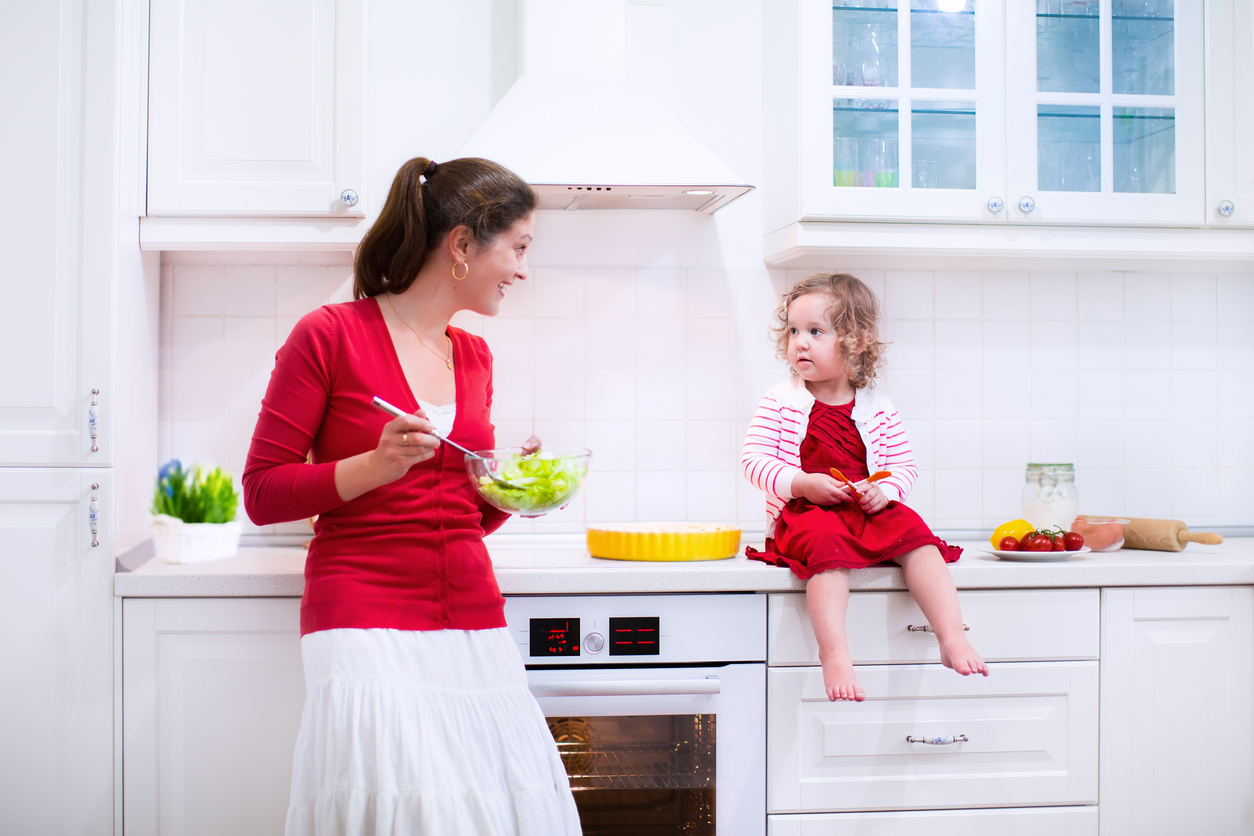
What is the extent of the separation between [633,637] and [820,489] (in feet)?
A: 1.47

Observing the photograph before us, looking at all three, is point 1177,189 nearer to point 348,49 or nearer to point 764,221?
point 764,221

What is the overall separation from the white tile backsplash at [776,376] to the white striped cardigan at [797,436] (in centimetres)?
31

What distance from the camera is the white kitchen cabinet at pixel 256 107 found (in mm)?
1803

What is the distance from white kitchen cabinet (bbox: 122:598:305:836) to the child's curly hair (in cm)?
117

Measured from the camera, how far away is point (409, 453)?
118 centimetres

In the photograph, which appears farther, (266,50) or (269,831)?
(266,50)

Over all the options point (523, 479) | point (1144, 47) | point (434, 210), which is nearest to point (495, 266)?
point (434, 210)

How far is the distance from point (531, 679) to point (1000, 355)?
1406 mm

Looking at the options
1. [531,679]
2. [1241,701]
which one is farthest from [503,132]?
[1241,701]

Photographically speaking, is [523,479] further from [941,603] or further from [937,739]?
[937,739]

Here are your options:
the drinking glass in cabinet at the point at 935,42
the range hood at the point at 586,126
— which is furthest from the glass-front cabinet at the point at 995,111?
the range hood at the point at 586,126

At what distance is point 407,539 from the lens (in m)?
1.32

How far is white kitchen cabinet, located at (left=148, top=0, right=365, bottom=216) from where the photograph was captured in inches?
71.0

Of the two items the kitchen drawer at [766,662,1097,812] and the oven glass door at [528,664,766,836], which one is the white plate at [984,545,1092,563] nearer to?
the kitchen drawer at [766,662,1097,812]
